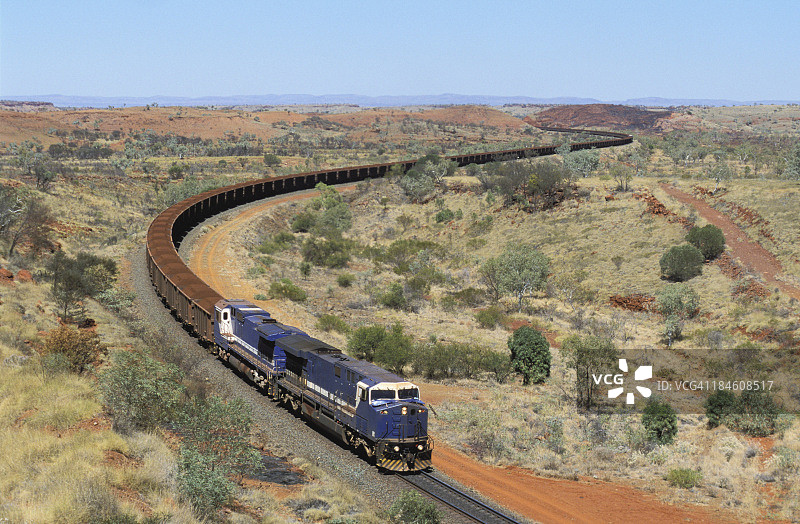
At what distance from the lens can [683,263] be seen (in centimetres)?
4631

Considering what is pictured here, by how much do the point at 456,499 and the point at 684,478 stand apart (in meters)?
7.59

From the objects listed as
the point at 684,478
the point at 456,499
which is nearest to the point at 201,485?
the point at 456,499

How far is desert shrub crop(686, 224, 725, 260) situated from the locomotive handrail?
36402 mm

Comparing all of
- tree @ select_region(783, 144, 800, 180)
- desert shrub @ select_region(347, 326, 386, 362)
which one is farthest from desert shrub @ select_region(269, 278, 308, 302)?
tree @ select_region(783, 144, 800, 180)

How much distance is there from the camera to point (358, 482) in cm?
1941

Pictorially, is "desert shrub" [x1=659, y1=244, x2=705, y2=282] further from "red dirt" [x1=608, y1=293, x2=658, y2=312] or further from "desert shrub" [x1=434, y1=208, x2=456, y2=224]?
"desert shrub" [x1=434, y1=208, x2=456, y2=224]

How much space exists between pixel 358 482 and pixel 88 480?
8813 mm

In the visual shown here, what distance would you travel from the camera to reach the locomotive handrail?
3294 cm

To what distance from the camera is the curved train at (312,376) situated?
782 inches

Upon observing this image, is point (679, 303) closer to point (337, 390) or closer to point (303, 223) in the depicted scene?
point (337, 390)

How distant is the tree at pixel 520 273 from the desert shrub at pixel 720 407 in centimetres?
2061

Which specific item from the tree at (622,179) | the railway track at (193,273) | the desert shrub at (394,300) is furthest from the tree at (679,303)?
the tree at (622,179)

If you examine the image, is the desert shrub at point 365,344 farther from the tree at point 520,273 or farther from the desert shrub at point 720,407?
the tree at point 520,273

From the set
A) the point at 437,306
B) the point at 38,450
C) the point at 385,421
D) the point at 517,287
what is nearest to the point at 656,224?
the point at 517,287
